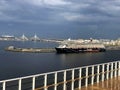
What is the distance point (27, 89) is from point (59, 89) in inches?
829

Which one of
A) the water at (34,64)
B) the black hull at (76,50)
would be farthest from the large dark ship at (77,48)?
the water at (34,64)

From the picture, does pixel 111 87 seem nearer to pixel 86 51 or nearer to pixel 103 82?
pixel 103 82

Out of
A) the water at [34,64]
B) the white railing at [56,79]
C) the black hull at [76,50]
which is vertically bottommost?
the water at [34,64]

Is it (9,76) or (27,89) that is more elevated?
(27,89)

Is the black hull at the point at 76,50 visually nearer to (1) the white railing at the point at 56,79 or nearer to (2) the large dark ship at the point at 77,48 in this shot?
(2) the large dark ship at the point at 77,48

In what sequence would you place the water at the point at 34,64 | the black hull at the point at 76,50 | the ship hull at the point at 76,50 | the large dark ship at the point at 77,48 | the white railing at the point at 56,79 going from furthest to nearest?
the large dark ship at the point at 77,48, the ship hull at the point at 76,50, the black hull at the point at 76,50, the water at the point at 34,64, the white railing at the point at 56,79

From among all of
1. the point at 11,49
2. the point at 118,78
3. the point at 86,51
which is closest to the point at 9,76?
the point at 118,78

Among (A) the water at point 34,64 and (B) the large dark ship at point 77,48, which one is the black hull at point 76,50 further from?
(A) the water at point 34,64

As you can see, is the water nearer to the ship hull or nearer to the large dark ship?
the ship hull

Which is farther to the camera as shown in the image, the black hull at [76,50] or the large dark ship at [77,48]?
the large dark ship at [77,48]

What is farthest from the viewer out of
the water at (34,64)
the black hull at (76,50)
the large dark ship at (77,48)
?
the large dark ship at (77,48)

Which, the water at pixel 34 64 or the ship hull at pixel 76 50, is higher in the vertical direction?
the ship hull at pixel 76 50

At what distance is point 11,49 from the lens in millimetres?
171250

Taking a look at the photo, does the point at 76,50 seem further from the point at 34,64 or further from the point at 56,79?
the point at 56,79
